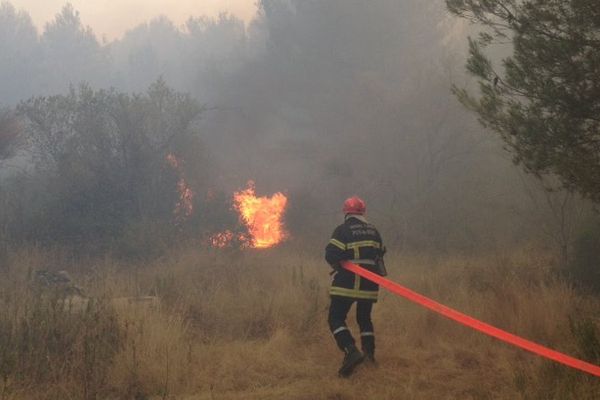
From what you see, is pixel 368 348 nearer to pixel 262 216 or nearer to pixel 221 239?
pixel 221 239

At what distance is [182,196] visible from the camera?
639 inches

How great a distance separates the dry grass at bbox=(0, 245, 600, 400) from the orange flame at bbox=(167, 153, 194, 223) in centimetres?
676

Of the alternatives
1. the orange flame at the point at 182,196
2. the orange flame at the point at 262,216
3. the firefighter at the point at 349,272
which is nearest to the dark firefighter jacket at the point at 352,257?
the firefighter at the point at 349,272

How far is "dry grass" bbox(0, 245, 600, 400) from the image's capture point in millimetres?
4795

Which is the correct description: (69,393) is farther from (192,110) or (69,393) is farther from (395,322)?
(192,110)

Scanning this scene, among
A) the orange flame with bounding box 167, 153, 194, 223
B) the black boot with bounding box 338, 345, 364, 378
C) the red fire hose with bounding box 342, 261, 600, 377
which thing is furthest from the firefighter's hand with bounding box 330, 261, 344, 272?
the orange flame with bounding box 167, 153, 194, 223

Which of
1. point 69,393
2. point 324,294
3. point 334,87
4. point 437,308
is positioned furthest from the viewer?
point 334,87

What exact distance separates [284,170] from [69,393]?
15545mm

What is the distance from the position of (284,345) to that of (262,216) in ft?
34.7

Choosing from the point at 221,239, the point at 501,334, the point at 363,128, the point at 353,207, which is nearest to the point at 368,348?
the point at 353,207

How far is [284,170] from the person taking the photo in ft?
65.0

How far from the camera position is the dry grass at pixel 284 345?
4795mm

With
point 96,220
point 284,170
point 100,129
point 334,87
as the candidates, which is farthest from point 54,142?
point 334,87

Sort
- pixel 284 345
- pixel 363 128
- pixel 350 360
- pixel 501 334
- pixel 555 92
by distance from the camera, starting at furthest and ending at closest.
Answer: pixel 363 128 < pixel 284 345 < pixel 555 92 < pixel 350 360 < pixel 501 334
